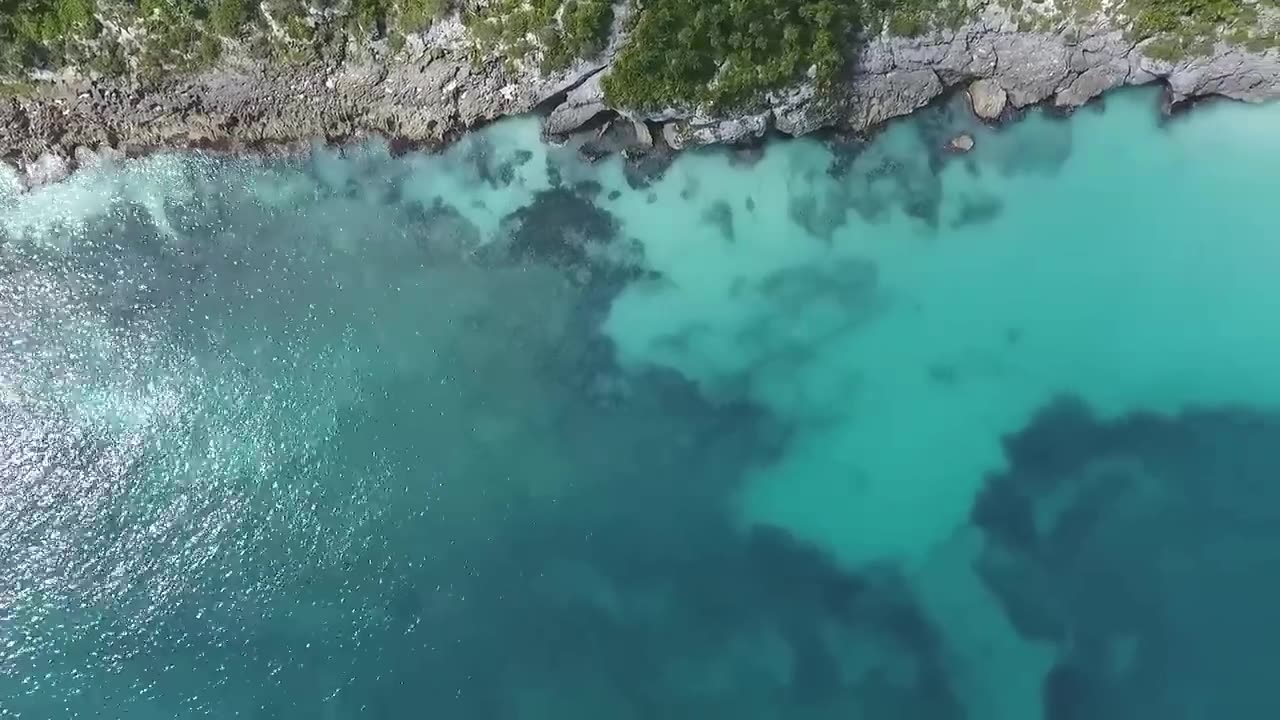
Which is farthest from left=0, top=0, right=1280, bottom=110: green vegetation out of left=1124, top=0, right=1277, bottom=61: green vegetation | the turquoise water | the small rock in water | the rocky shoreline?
the small rock in water

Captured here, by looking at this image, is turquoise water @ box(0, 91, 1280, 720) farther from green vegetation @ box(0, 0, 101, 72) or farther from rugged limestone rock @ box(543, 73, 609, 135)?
green vegetation @ box(0, 0, 101, 72)

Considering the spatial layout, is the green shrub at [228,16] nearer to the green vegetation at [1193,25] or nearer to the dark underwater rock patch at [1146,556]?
the green vegetation at [1193,25]

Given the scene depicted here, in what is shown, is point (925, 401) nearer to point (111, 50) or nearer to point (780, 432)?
point (780, 432)

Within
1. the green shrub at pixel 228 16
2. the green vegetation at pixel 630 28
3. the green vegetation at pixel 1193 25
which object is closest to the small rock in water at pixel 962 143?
the green vegetation at pixel 630 28

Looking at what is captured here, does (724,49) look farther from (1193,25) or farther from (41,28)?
(41,28)

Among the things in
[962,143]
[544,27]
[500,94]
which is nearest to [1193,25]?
[962,143]
